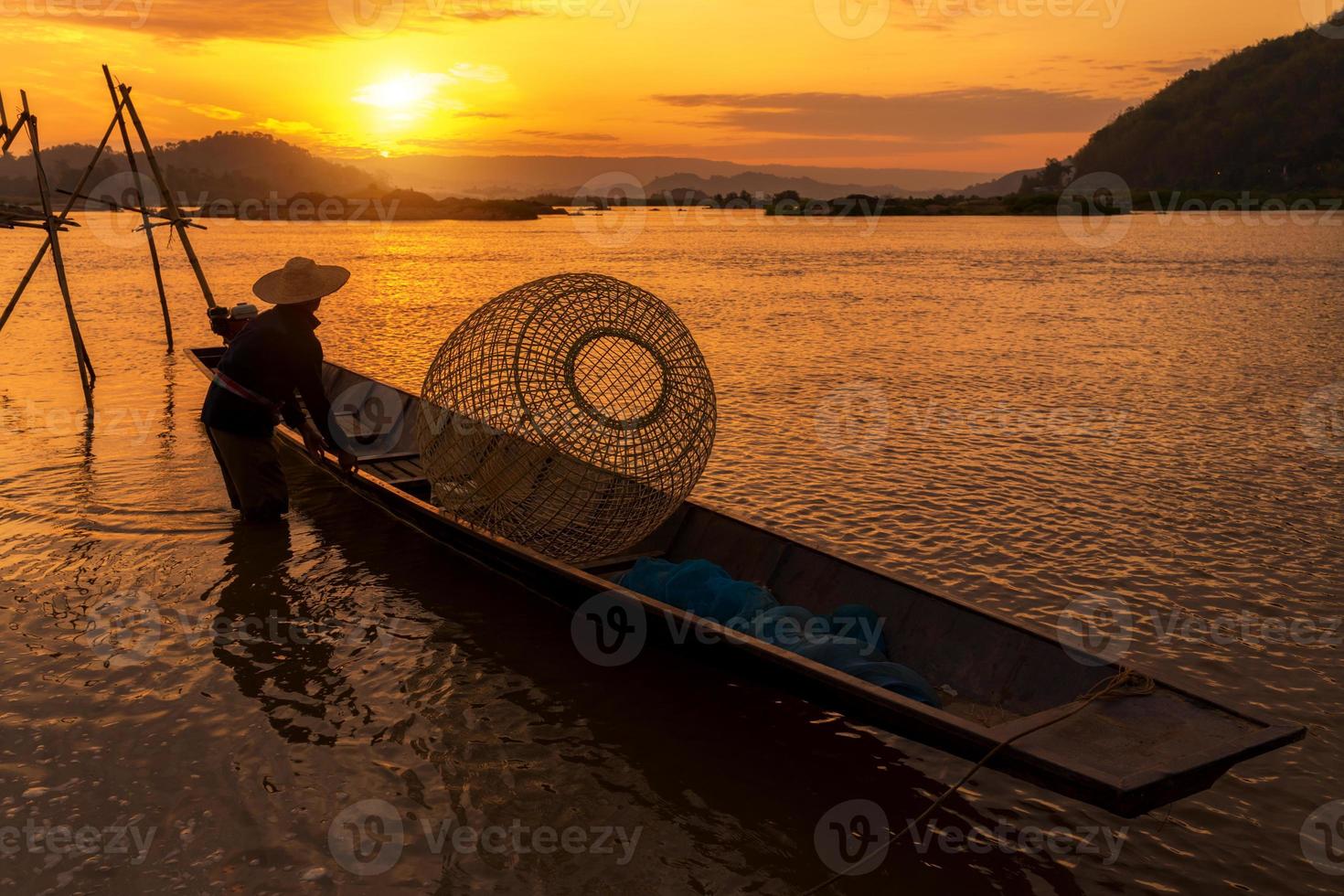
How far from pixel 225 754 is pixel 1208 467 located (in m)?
10.0

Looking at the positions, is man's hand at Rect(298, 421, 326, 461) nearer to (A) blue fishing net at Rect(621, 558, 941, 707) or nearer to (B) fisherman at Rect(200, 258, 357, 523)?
(B) fisherman at Rect(200, 258, 357, 523)

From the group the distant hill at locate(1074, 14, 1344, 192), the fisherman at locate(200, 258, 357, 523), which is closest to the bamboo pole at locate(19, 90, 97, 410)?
the fisherman at locate(200, 258, 357, 523)

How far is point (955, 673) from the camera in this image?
5.28 m

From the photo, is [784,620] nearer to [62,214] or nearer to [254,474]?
[254,474]

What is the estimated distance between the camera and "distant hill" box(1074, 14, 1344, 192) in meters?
121

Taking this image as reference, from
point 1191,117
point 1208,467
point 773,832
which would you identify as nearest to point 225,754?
point 773,832

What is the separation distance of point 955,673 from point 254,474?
6.08 metres

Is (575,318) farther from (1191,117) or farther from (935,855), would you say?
(1191,117)

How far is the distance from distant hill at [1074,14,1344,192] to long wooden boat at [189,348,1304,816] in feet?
431

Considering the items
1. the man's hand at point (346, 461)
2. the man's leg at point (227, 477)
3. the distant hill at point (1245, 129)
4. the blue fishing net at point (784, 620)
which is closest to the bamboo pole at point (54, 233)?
the man's leg at point (227, 477)

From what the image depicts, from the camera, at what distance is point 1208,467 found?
10.8 meters

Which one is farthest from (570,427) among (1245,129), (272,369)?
(1245,129)

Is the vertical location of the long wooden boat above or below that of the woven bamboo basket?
below

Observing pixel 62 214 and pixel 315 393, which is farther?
pixel 62 214
